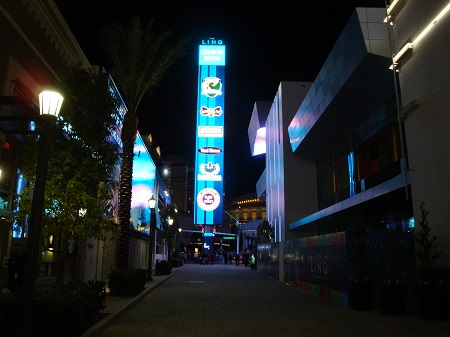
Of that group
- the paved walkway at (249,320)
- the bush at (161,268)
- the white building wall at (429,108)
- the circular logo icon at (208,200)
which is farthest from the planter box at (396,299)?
the circular logo icon at (208,200)

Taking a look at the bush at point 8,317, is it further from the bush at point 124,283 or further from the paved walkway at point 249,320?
the bush at point 124,283

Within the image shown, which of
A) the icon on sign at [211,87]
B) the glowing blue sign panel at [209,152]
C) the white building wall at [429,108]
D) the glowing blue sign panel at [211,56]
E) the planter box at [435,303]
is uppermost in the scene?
the glowing blue sign panel at [211,56]

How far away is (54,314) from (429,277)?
9.68 meters

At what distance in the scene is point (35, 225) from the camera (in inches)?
255

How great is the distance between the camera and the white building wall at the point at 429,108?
11875mm

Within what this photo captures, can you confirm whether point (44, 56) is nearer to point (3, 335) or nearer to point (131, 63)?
point (131, 63)

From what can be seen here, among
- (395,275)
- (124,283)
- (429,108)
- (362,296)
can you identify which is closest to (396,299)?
(362,296)

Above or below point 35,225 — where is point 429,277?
below

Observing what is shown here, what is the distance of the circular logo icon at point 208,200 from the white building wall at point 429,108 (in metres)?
48.2

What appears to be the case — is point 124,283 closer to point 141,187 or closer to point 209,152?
point 141,187

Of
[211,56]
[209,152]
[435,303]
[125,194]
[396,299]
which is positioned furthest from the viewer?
[211,56]

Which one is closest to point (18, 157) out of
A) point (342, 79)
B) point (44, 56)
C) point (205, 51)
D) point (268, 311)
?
point (44, 56)

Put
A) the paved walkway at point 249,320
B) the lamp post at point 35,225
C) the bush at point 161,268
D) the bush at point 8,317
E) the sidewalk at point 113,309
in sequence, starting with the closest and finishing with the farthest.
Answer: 1. the lamp post at point 35,225
2. the bush at point 8,317
3. the sidewalk at point 113,309
4. the paved walkway at point 249,320
5. the bush at point 161,268

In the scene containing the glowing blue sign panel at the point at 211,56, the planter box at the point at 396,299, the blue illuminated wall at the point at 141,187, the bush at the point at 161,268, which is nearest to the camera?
the planter box at the point at 396,299
